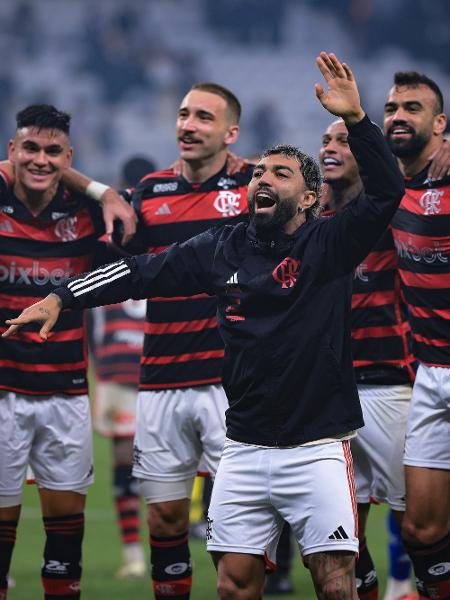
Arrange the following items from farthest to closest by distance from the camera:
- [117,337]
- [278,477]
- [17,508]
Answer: [117,337] → [17,508] → [278,477]

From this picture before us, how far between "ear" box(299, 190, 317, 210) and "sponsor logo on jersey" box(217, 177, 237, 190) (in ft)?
4.27

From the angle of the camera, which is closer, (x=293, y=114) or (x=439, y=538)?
(x=439, y=538)

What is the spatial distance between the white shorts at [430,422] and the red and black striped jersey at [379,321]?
32 centimetres

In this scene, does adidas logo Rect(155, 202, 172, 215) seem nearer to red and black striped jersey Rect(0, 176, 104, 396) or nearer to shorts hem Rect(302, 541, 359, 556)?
red and black striped jersey Rect(0, 176, 104, 396)

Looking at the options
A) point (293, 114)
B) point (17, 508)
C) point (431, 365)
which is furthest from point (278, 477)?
point (293, 114)

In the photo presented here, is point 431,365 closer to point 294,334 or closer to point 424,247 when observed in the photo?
point 424,247

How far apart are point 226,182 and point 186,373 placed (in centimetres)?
94

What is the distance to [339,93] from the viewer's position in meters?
4.08

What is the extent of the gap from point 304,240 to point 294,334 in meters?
0.35

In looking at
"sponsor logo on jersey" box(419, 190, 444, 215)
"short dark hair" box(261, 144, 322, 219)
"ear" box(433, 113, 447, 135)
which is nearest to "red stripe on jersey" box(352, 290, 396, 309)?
"sponsor logo on jersey" box(419, 190, 444, 215)

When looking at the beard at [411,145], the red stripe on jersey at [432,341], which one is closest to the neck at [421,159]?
the beard at [411,145]

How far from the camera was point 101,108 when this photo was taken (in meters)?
25.2

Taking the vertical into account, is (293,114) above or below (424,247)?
above

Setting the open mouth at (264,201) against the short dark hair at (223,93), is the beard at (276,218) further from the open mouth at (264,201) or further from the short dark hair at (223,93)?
the short dark hair at (223,93)
